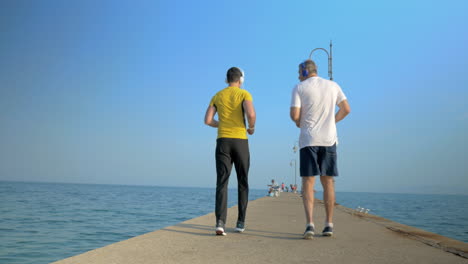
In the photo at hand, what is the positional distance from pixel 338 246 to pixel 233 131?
2.05 meters

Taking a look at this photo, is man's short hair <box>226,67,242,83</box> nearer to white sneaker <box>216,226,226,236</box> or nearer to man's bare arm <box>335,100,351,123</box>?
man's bare arm <box>335,100,351,123</box>

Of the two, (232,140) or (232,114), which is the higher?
(232,114)

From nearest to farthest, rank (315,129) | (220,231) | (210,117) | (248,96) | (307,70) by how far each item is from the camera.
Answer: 1. (315,129)
2. (220,231)
3. (307,70)
4. (248,96)
5. (210,117)

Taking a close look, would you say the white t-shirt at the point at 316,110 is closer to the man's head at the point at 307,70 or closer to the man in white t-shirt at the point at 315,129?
the man in white t-shirt at the point at 315,129

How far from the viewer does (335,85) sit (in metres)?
4.96

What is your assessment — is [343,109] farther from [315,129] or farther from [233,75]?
[233,75]

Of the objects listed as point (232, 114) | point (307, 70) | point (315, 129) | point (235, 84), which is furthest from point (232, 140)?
point (307, 70)

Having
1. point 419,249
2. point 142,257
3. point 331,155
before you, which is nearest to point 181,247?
point 142,257

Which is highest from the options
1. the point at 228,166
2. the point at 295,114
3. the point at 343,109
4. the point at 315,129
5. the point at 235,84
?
the point at 235,84

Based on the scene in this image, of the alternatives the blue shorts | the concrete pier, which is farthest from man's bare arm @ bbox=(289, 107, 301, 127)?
the concrete pier

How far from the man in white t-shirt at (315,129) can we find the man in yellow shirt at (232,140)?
0.72 meters

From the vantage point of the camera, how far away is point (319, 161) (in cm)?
482

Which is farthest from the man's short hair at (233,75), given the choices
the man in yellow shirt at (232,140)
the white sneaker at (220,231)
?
the white sneaker at (220,231)

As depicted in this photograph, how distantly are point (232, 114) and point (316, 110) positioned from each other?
3.85ft
